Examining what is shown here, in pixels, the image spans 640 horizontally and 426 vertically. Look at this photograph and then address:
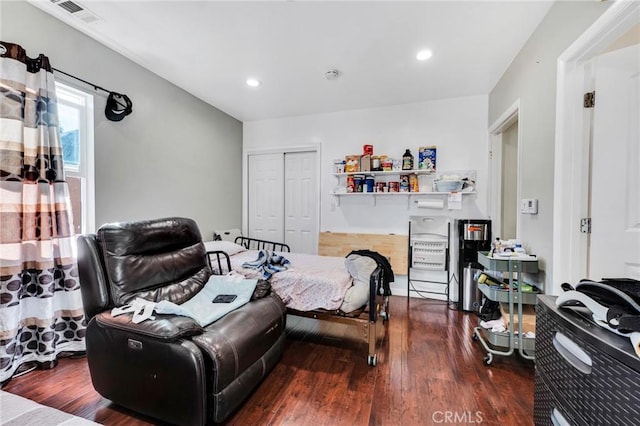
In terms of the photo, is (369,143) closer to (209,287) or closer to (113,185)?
(209,287)

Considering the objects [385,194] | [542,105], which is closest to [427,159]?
[385,194]

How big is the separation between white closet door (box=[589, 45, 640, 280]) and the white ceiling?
820 mm

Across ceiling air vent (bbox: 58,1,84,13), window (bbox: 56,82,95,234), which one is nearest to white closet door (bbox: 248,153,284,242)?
window (bbox: 56,82,95,234)

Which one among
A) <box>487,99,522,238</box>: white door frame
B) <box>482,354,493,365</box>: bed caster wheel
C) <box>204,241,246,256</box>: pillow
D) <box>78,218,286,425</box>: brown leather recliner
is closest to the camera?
<box>78,218,286,425</box>: brown leather recliner

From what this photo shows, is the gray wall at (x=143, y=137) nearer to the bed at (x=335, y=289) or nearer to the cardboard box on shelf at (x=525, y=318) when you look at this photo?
the bed at (x=335, y=289)

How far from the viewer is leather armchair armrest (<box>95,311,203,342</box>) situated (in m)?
1.37

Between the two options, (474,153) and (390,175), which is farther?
(390,175)

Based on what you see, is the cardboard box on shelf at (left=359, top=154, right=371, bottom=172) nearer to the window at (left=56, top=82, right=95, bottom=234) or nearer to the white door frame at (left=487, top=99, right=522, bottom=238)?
the white door frame at (left=487, top=99, right=522, bottom=238)

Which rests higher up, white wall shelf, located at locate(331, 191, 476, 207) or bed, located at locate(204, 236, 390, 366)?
white wall shelf, located at locate(331, 191, 476, 207)

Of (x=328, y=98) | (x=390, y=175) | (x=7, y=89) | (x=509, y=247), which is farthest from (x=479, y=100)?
(x=7, y=89)

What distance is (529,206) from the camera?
7.23 feet

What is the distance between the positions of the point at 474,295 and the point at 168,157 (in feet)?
13.5

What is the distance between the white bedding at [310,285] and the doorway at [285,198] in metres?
1.82

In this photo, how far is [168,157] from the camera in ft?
10.5
